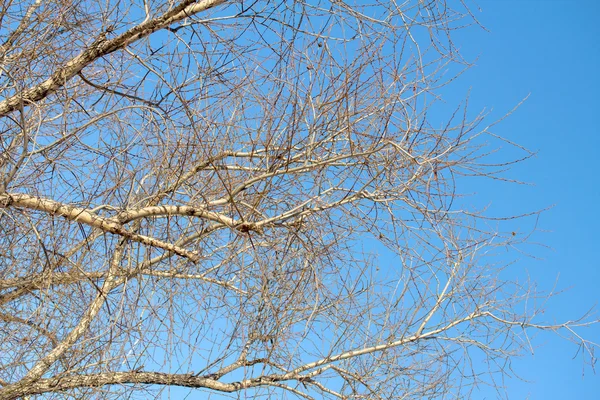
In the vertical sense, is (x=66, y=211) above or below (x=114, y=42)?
below

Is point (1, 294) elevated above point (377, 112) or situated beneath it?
situated beneath

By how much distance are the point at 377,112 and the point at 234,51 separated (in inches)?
42.1

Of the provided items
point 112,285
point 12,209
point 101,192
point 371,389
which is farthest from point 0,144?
point 371,389

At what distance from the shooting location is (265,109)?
173 inches

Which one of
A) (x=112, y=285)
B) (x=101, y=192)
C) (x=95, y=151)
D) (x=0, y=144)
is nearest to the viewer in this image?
(x=0, y=144)

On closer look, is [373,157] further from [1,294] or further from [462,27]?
[1,294]

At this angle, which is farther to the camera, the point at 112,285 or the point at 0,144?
the point at 112,285

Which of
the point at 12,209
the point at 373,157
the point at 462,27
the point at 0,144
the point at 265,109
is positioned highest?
the point at 462,27

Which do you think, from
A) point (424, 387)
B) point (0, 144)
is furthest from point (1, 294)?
point (424, 387)

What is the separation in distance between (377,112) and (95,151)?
2108 millimetres

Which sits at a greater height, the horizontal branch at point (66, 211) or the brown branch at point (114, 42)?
the brown branch at point (114, 42)

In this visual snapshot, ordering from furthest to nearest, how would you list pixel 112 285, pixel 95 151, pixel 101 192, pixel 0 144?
pixel 112 285 < pixel 95 151 < pixel 101 192 < pixel 0 144

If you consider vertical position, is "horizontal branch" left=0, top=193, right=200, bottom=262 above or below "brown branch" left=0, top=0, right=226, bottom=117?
below

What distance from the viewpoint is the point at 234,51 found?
4.11 m
